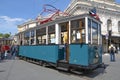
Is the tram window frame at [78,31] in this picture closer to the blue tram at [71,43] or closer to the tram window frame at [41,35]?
the blue tram at [71,43]

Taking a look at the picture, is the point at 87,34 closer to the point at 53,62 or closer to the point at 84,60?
the point at 84,60

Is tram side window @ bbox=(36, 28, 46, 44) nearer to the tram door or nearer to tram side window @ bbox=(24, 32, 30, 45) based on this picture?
the tram door

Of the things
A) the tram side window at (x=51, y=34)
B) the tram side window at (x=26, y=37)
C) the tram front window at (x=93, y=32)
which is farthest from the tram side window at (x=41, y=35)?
the tram front window at (x=93, y=32)

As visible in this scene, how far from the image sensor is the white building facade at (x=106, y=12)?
46.5 metres

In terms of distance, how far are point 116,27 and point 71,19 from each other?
37739mm

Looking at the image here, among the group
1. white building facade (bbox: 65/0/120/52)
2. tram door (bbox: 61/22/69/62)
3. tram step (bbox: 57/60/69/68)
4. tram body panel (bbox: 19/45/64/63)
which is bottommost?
tram step (bbox: 57/60/69/68)

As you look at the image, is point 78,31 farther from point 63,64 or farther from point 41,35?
point 41,35

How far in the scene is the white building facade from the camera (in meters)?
46.5

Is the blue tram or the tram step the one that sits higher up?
the blue tram

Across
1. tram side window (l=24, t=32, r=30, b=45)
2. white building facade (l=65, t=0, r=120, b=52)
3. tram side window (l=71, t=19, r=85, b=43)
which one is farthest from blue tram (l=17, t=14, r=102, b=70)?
white building facade (l=65, t=0, r=120, b=52)

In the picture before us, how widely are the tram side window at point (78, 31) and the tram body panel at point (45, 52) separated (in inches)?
61.9

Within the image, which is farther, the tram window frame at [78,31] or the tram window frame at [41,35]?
the tram window frame at [41,35]

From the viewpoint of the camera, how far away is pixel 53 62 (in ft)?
52.6

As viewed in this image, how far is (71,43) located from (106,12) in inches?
1437
